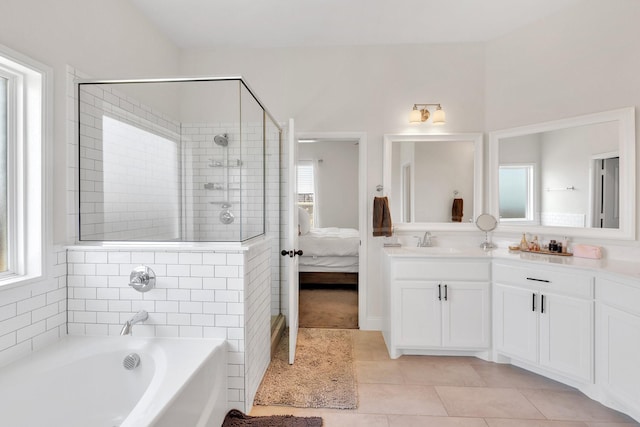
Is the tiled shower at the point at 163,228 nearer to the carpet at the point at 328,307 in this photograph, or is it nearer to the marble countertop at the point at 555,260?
the carpet at the point at 328,307

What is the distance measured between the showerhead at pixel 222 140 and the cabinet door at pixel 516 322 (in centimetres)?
235

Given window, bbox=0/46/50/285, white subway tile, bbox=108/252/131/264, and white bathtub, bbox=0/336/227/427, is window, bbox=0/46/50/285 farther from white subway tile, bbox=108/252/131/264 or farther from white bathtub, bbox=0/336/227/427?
white bathtub, bbox=0/336/227/427

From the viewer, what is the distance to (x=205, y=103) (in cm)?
213

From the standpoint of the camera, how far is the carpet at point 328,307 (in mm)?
3359

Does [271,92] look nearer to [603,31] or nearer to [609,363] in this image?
[603,31]

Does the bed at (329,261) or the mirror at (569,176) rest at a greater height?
the mirror at (569,176)

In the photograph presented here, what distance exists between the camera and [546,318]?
7.38 feet

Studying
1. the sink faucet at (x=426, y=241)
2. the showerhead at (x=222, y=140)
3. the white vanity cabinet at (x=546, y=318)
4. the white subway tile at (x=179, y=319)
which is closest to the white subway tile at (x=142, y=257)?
the white subway tile at (x=179, y=319)

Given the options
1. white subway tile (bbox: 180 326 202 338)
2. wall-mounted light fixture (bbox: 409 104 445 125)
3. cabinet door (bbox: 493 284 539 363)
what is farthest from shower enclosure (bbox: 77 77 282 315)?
cabinet door (bbox: 493 284 539 363)

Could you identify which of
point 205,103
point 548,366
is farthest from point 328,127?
point 548,366

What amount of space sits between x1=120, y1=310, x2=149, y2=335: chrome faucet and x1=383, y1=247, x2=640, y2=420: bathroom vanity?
1791 mm

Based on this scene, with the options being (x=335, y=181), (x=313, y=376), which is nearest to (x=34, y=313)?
(x=313, y=376)

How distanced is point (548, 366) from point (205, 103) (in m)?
2.96

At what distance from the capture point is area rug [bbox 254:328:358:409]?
6.72ft
